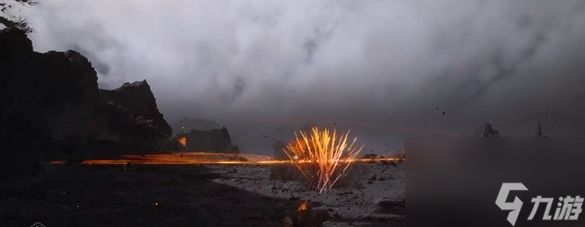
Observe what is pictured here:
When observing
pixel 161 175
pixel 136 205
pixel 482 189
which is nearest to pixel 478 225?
pixel 482 189

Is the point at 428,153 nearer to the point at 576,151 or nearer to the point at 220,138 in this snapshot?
the point at 576,151

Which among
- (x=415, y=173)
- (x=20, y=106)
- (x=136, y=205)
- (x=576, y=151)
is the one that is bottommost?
(x=136, y=205)

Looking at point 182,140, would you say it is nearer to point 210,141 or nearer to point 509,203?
point 210,141

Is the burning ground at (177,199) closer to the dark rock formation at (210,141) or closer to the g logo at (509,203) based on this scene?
the g logo at (509,203)

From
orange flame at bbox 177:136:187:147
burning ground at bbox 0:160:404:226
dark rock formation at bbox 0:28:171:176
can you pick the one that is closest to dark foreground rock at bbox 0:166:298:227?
burning ground at bbox 0:160:404:226

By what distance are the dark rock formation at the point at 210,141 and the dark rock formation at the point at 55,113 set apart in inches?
619

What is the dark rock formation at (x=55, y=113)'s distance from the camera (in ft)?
169

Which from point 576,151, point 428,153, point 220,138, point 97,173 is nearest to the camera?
point 428,153

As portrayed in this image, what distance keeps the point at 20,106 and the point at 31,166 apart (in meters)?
16.8

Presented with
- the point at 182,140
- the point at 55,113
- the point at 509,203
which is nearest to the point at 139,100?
the point at 182,140

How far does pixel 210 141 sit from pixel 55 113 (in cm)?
4367

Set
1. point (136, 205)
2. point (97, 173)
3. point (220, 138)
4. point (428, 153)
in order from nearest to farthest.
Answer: point (428, 153) → point (136, 205) → point (97, 173) → point (220, 138)

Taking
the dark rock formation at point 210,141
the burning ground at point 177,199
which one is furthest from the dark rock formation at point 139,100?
the burning ground at point 177,199

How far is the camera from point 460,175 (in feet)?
50.2
